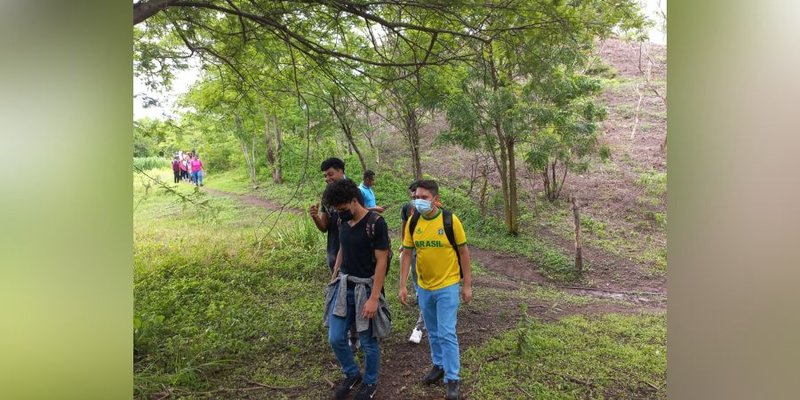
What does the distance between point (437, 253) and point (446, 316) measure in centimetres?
30

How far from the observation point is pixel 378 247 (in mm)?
1968

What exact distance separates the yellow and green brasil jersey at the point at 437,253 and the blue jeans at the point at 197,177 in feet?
5.08

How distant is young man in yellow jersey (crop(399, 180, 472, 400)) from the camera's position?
81.4 inches

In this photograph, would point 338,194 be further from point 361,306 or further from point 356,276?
point 361,306

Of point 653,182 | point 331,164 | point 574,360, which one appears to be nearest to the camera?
point 331,164

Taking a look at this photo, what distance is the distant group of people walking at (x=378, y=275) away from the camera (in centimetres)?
197

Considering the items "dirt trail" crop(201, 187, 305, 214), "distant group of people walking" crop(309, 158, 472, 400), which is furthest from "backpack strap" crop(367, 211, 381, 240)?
"dirt trail" crop(201, 187, 305, 214)

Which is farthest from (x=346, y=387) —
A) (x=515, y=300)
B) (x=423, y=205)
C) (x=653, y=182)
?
(x=653, y=182)

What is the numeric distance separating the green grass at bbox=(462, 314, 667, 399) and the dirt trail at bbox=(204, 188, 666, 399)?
0.26ft

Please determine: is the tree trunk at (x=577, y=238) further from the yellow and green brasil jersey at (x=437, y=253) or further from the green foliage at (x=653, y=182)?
the yellow and green brasil jersey at (x=437, y=253)

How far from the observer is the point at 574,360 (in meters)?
2.46
